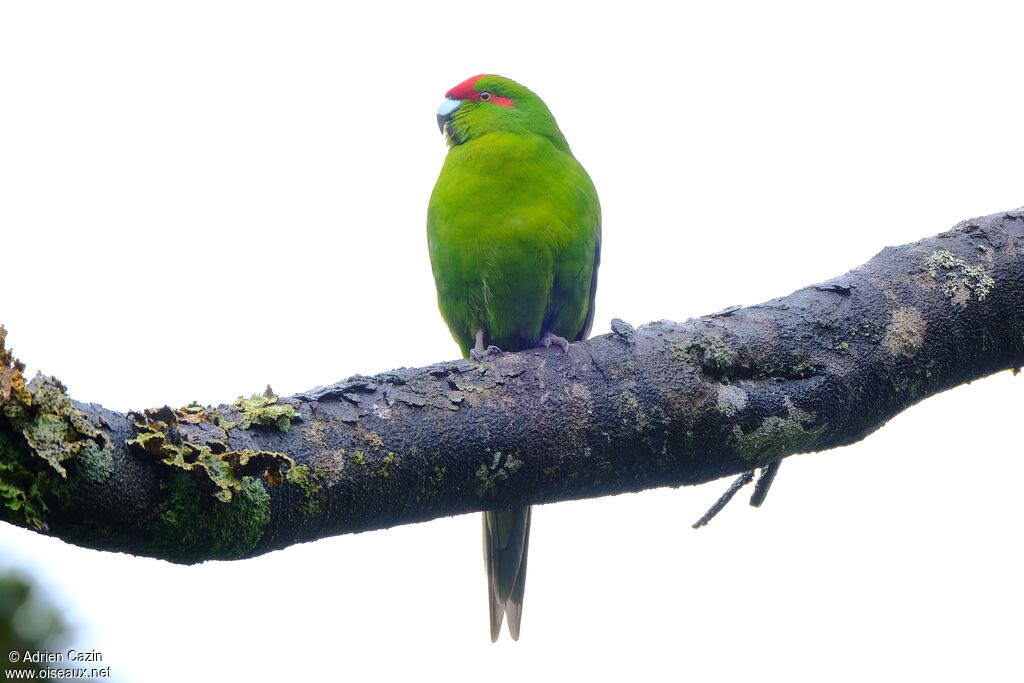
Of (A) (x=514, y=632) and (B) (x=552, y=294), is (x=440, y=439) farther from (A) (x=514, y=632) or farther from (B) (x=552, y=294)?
(B) (x=552, y=294)

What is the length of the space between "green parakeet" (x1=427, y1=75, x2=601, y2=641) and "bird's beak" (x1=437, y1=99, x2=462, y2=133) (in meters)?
0.36

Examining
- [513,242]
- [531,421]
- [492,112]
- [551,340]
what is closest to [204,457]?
[531,421]

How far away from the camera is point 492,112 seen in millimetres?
5363

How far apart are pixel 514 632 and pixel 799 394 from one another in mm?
2002

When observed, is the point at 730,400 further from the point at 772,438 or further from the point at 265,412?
the point at 265,412

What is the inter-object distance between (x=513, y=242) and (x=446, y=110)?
1.18 metres

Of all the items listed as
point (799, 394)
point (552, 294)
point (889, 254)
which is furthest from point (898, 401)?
Result: point (552, 294)

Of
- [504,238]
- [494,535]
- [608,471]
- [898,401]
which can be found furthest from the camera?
[504,238]

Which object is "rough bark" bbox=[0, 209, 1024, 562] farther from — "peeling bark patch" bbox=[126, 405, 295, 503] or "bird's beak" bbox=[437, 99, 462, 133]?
"bird's beak" bbox=[437, 99, 462, 133]

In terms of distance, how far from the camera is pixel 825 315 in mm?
2785

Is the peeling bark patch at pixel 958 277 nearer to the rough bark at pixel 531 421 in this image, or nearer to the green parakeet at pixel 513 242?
the rough bark at pixel 531 421

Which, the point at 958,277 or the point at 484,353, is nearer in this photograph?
the point at 958,277

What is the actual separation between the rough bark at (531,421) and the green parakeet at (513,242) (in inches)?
71.8

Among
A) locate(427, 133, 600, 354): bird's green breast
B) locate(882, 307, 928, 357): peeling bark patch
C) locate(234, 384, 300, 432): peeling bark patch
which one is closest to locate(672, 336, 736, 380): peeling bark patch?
locate(882, 307, 928, 357): peeling bark patch
